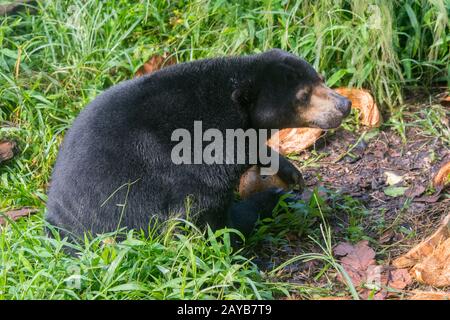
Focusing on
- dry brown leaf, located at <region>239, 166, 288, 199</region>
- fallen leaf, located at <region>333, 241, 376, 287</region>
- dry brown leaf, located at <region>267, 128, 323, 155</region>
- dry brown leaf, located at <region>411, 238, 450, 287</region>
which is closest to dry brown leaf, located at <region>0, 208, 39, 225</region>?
dry brown leaf, located at <region>239, 166, 288, 199</region>

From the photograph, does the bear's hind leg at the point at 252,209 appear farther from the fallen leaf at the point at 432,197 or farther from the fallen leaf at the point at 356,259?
the fallen leaf at the point at 432,197

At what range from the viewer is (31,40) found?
8.67 m

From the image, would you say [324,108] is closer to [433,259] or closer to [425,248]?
[425,248]

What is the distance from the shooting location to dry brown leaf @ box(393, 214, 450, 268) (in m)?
6.25

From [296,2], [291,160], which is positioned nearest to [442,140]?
[291,160]

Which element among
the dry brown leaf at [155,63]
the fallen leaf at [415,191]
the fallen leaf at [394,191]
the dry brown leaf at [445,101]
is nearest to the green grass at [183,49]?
the dry brown leaf at [155,63]

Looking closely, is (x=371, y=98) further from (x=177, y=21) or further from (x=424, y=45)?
(x=177, y=21)

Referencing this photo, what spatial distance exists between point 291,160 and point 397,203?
1175 mm

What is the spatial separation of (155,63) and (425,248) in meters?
3.49

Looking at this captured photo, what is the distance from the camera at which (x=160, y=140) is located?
20.8 ft

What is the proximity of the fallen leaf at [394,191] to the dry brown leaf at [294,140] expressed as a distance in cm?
92

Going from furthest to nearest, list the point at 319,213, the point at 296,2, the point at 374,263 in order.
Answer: the point at 296,2, the point at 319,213, the point at 374,263

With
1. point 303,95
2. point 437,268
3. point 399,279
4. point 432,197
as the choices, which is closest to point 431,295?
point 437,268

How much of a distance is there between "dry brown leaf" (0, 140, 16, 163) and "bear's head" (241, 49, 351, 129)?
2.47 m
